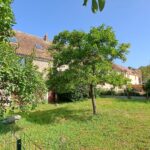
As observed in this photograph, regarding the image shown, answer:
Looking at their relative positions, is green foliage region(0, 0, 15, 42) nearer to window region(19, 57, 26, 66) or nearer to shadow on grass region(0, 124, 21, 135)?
window region(19, 57, 26, 66)

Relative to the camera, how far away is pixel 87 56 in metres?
18.7

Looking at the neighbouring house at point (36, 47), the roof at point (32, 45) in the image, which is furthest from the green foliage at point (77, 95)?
the roof at point (32, 45)

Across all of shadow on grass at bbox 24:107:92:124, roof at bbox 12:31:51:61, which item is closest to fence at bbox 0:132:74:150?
shadow on grass at bbox 24:107:92:124

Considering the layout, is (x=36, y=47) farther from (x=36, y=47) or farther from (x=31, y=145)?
(x=31, y=145)

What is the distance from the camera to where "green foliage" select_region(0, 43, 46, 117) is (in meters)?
9.93

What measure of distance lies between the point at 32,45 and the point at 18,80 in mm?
22334

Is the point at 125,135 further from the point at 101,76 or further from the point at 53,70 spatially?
the point at 53,70

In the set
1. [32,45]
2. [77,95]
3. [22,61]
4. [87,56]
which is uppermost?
[32,45]

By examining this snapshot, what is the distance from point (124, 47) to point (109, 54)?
1221mm

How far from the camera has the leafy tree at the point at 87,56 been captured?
18078mm

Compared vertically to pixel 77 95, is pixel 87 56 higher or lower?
higher

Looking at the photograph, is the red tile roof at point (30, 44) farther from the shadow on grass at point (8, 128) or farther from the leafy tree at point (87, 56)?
the shadow on grass at point (8, 128)

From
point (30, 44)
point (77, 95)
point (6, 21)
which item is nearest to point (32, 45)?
point (30, 44)

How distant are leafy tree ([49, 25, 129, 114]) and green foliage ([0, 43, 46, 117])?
5035 mm
